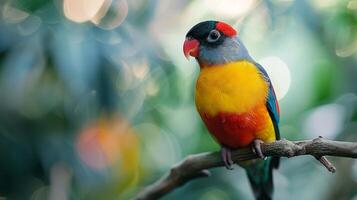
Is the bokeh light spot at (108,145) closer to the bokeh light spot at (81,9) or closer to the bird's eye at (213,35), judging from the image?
the bokeh light spot at (81,9)

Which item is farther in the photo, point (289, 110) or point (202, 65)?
point (289, 110)

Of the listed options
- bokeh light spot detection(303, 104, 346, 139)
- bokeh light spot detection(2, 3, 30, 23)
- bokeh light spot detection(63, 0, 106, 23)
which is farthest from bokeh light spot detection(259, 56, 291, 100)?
bokeh light spot detection(2, 3, 30, 23)

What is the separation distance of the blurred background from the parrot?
0.07m

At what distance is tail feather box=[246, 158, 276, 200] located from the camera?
99 centimetres

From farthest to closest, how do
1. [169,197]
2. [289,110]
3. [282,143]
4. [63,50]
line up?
1. [169,197]
2. [289,110]
3. [63,50]
4. [282,143]

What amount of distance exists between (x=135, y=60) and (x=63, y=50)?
18cm

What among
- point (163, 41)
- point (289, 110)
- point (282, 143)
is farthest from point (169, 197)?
point (282, 143)

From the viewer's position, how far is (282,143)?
2.15ft

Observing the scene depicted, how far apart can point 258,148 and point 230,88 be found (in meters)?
0.09

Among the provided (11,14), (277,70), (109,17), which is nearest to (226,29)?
(277,70)

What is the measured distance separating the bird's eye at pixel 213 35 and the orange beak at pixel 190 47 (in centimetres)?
2

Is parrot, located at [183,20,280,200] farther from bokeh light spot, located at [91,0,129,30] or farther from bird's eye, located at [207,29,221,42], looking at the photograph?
bokeh light spot, located at [91,0,129,30]

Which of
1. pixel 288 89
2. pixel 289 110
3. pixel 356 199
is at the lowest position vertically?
pixel 356 199

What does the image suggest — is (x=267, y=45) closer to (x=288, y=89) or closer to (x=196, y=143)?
(x=288, y=89)
